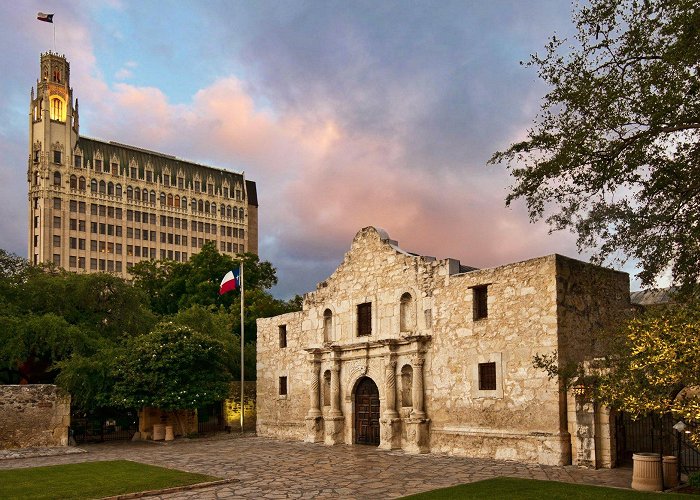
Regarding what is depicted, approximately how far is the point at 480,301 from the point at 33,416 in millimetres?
17389

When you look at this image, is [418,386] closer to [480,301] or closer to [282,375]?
[480,301]

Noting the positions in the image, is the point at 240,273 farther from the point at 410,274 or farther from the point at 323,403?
the point at 410,274

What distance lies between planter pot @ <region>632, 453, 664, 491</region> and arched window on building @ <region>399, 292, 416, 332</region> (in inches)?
416

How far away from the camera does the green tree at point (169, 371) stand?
29.5 metres

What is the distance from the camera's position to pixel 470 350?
2262cm

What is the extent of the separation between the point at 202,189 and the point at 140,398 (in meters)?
81.7

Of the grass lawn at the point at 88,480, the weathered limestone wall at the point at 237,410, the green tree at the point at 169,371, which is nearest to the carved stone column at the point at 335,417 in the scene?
the green tree at the point at 169,371

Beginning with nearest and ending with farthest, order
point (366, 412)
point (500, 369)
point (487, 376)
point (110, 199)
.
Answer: point (500, 369)
point (487, 376)
point (366, 412)
point (110, 199)

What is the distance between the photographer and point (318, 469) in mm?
19516

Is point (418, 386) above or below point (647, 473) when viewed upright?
above

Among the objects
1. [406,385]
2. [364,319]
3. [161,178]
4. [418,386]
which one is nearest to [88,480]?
[418,386]

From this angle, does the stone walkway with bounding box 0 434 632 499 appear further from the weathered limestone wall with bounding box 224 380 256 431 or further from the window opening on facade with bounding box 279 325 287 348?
the weathered limestone wall with bounding box 224 380 256 431

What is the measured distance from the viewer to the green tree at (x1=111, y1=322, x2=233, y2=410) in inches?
1160

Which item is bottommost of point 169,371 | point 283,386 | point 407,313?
point 283,386
